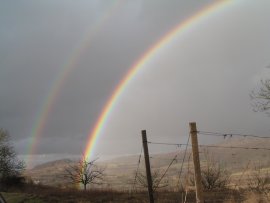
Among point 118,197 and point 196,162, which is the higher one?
point 196,162

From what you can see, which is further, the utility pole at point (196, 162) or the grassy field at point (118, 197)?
the grassy field at point (118, 197)

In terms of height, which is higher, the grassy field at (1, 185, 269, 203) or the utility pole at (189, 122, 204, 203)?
the utility pole at (189, 122, 204, 203)

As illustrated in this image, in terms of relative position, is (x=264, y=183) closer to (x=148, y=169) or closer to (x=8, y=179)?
(x=148, y=169)

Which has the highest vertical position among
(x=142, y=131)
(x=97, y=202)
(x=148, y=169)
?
(x=142, y=131)

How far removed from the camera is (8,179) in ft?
180

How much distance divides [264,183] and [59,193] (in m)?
18.7

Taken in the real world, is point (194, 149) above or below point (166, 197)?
above

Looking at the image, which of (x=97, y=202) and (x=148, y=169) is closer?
(x=148, y=169)

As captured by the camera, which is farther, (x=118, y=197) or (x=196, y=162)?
(x=118, y=197)

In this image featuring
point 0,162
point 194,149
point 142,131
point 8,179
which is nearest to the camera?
point 194,149

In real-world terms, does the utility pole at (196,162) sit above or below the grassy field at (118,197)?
above

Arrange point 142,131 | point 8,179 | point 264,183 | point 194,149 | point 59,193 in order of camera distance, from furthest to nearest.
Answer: point 8,179 < point 59,193 < point 264,183 < point 142,131 < point 194,149

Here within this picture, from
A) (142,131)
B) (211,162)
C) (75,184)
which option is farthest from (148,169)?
(75,184)

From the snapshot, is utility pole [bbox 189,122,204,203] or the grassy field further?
the grassy field
